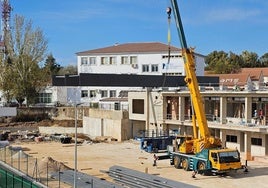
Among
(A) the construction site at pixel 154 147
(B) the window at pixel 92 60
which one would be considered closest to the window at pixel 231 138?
(A) the construction site at pixel 154 147

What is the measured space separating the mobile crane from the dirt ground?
0.80m

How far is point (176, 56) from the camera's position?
7806cm

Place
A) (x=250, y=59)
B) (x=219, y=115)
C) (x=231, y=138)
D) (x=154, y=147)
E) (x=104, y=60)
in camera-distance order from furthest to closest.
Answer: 1. (x=250, y=59)
2. (x=104, y=60)
3. (x=219, y=115)
4. (x=154, y=147)
5. (x=231, y=138)

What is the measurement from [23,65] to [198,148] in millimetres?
55705

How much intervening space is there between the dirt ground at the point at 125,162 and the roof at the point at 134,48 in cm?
2890

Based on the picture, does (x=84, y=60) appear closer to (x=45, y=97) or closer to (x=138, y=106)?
(x=45, y=97)

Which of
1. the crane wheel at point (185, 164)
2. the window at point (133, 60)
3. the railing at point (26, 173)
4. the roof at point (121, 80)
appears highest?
the window at point (133, 60)

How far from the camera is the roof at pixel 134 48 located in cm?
7936

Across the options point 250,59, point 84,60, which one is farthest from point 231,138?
point 250,59

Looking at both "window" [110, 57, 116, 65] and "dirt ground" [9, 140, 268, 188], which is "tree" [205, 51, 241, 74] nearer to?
"window" [110, 57, 116, 65]

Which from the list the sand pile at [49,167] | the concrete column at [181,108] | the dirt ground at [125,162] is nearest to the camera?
the sand pile at [49,167]

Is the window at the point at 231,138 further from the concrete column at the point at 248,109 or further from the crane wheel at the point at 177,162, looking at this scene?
the crane wheel at the point at 177,162

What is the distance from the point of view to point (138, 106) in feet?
192

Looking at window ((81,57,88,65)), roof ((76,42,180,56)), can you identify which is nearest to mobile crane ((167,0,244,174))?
Answer: roof ((76,42,180,56))
